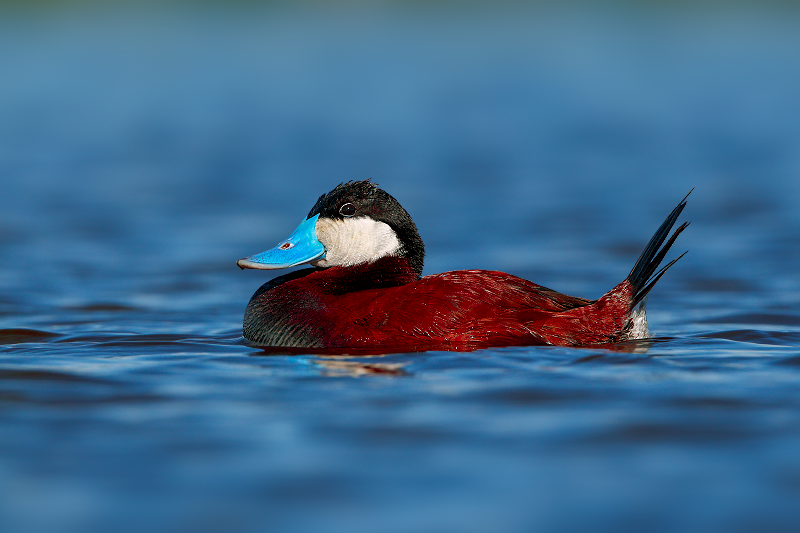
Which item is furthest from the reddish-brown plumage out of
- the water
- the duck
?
the water

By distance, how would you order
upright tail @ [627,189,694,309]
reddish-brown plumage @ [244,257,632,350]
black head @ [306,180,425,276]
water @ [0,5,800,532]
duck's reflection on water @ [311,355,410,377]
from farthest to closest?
black head @ [306,180,425,276] < upright tail @ [627,189,694,309] < reddish-brown plumage @ [244,257,632,350] < duck's reflection on water @ [311,355,410,377] < water @ [0,5,800,532]

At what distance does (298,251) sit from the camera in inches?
257

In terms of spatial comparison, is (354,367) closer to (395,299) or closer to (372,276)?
(395,299)

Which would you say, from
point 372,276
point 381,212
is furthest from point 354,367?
point 381,212

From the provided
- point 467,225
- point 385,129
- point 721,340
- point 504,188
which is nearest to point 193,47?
point 385,129

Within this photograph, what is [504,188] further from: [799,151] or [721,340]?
[721,340]

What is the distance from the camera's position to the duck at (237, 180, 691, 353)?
228 inches

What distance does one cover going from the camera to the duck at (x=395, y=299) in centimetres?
580

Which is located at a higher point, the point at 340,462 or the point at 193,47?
the point at 193,47

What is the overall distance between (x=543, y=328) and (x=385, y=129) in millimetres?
12109

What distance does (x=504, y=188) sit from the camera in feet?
44.3

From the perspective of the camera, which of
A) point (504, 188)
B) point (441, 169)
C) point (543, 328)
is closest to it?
point (543, 328)

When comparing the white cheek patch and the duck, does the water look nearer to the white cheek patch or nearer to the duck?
the duck

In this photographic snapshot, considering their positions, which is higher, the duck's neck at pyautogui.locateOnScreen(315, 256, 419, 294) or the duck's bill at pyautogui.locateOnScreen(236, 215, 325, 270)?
the duck's bill at pyautogui.locateOnScreen(236, 215, 325, 270)
